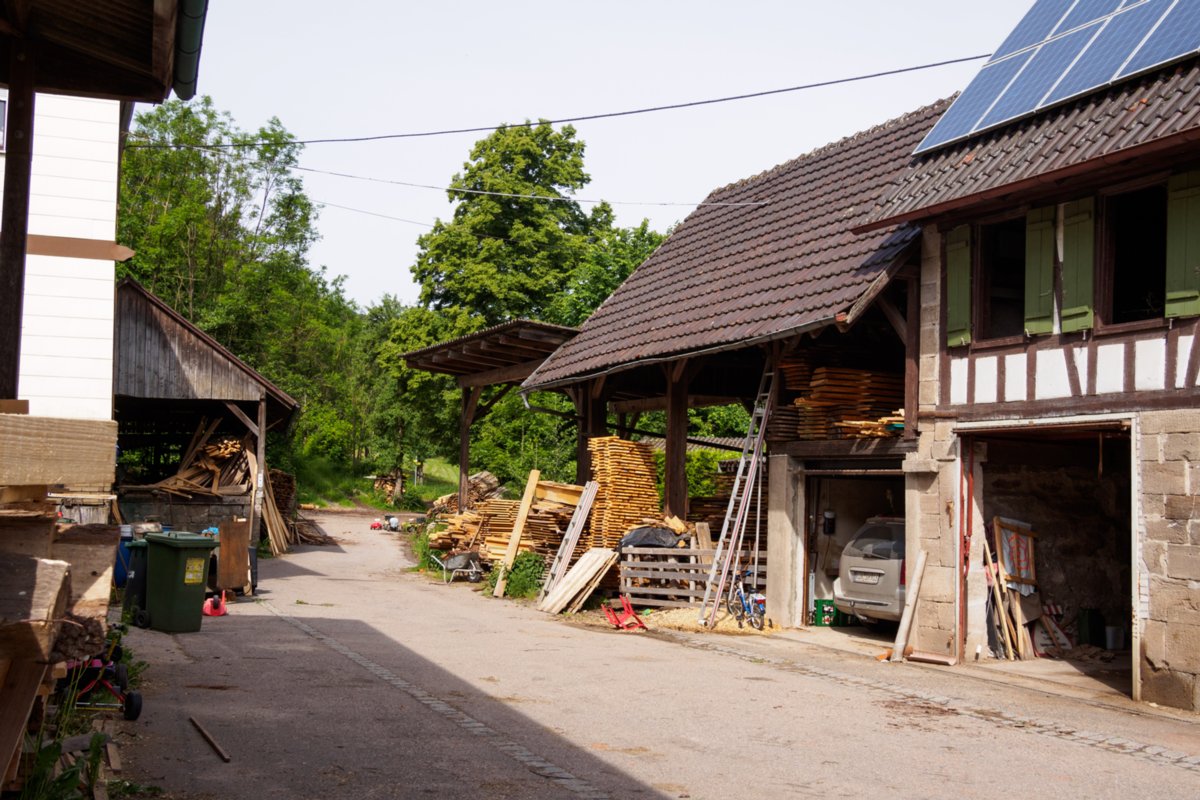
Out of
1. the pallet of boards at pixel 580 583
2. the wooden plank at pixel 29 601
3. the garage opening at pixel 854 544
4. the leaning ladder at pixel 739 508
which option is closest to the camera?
the wooden plank at pixel 29 601

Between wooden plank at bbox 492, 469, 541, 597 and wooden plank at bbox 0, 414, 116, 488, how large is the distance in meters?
17.9

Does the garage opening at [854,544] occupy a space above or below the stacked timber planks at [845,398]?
below

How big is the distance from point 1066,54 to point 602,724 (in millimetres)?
9544

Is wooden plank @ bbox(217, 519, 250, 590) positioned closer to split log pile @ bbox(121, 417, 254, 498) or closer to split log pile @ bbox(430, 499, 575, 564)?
split log pile @ bbox(430, 499, 575, 564)

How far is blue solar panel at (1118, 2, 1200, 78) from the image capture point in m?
11.5

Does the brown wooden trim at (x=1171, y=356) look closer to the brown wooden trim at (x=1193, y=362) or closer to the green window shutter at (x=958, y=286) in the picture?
the brown wooden trim at (x=1193, y=362)

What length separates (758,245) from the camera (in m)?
19.5

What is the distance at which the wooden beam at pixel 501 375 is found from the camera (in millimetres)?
24656

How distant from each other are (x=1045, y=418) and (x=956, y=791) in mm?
6188

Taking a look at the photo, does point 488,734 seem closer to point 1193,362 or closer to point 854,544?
point 1193,362

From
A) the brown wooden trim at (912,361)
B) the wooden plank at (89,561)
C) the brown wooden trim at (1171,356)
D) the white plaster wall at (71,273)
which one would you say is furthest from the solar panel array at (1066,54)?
the white plaster wall at (71,273)

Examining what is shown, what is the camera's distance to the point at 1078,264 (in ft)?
40.4

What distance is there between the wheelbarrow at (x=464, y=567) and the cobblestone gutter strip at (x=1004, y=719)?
9.96 meters

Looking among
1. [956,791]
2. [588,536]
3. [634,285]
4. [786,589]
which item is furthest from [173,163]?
[956,791]
